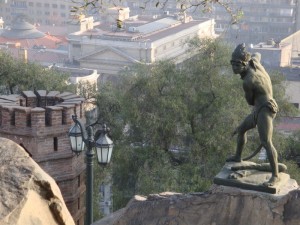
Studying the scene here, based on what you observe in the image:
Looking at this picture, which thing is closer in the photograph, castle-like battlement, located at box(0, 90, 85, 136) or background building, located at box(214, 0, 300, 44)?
castle-like battlement, located at box(0, 90, 85, 136)

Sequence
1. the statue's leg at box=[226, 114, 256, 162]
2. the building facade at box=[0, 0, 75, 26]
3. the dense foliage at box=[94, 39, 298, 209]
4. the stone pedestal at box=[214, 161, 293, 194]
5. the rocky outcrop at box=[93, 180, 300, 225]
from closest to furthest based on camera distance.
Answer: the rocky outcrop at box=[93, 180, 300, 225] → the stone pedestal at box=[214, 161, 293, 194] → the statue's leg at box=[226, 114, 256, 162] → the dense foliage at box=[94, 39, 298, 209] → the building facade at box=[0, 0, 75, 26]

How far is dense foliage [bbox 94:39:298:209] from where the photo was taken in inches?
660

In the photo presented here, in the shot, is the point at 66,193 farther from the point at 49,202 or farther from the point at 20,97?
the point at 49,202

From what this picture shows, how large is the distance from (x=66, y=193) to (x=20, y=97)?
2.30m

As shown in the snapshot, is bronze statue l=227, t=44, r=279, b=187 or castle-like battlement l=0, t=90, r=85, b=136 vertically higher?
bronze statue l=227, t=44, r=279, b=187

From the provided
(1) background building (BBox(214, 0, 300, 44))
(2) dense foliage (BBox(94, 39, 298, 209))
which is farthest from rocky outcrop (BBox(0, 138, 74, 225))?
(1) background building (BBox(214, 0, 300, 44))

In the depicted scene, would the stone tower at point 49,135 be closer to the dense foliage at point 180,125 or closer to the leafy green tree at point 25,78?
the dense foliage at point 180,125

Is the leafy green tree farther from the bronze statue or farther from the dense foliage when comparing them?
the bronze statue

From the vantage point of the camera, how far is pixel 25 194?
436 cm

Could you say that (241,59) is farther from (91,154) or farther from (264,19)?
(264,19)

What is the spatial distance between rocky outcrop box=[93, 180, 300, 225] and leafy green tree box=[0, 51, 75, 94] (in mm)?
10587

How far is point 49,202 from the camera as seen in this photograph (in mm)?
4566

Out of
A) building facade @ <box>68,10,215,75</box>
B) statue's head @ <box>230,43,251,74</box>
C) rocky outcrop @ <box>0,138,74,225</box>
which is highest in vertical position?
statue's head @ <box>230,43,251,74</box>

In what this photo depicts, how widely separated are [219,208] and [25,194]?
5.41 meters
